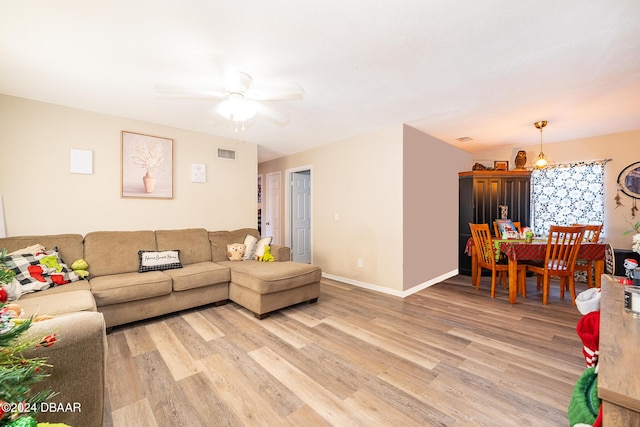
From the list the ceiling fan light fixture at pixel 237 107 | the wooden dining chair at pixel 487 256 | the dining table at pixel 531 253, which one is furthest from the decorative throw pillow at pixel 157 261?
the dining table at pixel 531 253

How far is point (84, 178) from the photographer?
320cm

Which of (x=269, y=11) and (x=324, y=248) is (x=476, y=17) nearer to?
(x=269, y=11)

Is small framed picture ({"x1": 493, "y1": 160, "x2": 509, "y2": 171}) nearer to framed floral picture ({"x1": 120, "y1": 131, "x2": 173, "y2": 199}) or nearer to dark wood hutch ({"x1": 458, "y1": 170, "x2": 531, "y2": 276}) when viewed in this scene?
dark wood hutch ({"x1": 458, "y1": 170, "x2": 531, "y2": 276})

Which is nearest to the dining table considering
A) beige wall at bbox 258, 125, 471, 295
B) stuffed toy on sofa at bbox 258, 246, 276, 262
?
beige wall at bbox 258, 125, 471, 295

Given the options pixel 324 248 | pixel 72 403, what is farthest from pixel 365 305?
pixel 72 403

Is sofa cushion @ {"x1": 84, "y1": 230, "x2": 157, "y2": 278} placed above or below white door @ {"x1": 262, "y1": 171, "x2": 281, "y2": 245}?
below

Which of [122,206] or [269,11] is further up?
[269,11]

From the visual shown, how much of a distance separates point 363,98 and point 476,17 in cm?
131

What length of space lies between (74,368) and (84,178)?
2892mm

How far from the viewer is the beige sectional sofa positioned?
2486 mm

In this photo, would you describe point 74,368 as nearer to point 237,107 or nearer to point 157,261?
point 237,107

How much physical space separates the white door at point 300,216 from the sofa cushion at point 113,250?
2.83 m

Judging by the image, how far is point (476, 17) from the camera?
169 cm

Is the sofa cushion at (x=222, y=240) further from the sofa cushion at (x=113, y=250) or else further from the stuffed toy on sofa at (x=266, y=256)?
the sofa cushion at (x=113, y=250)
